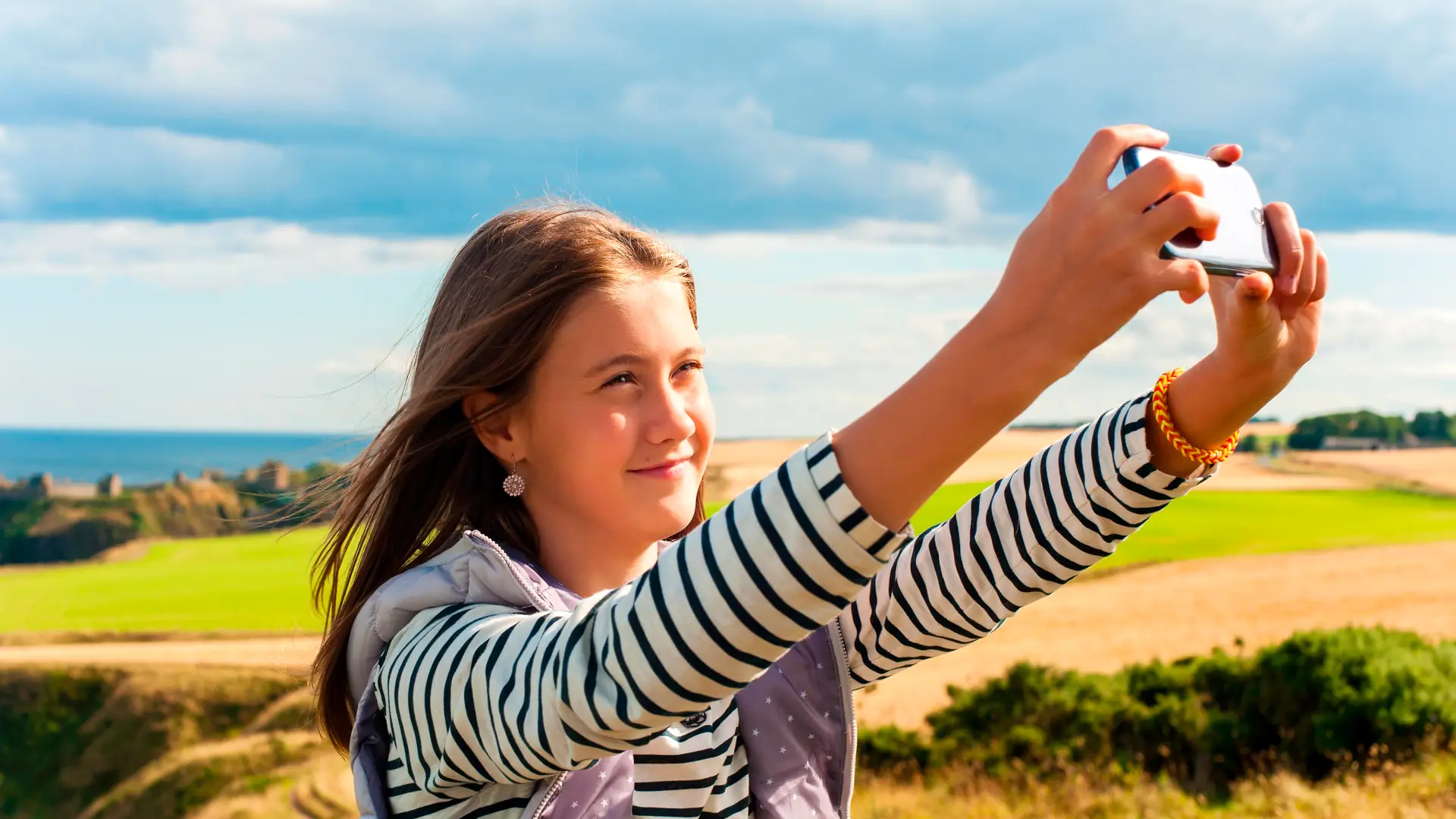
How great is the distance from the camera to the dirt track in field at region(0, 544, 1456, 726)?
10.1 m

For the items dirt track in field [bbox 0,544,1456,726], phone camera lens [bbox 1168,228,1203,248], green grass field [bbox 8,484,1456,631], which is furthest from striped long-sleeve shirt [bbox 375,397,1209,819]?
green grass field [bbox 8,484,1456,631]

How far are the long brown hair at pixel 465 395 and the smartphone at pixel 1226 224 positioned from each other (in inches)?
39.0

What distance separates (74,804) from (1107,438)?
15320 mm

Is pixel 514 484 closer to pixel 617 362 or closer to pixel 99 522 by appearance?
pixel 617 362

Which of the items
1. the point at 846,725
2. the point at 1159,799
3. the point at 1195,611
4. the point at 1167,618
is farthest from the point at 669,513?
the point at 1195,611

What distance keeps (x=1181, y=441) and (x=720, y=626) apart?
1.02 meters

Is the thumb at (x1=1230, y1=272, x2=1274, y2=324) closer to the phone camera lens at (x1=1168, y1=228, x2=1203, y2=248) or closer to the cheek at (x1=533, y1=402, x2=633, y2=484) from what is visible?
the phone camera lens at (x1=1168, y1=228, x2=1203, y2=248)

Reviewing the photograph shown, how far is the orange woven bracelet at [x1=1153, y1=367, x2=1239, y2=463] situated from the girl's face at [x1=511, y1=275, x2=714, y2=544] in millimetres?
748

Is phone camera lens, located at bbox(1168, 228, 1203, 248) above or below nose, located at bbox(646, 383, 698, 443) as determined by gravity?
above

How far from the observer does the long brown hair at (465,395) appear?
2018mm

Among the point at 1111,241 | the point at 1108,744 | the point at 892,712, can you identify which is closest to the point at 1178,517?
the point at 892,712

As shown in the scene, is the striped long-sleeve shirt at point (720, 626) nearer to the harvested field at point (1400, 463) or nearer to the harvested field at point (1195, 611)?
the harvested field at point (1195, 611)

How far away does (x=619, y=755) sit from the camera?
190 centimetres

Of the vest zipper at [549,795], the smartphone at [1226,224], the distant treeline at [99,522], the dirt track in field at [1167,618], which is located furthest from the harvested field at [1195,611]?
the distant treeline at [99,522]
